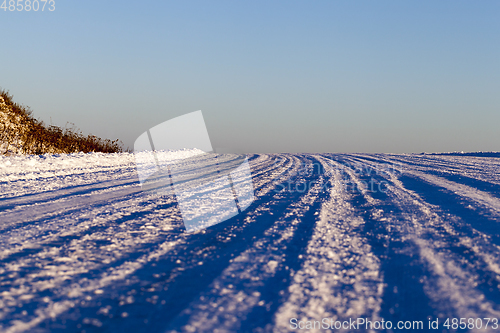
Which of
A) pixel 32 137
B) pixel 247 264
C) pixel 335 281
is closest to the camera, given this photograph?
pixel 335 281

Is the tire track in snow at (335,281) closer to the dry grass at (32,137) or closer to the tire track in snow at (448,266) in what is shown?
the tire track in snow at (448,266)

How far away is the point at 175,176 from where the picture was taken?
7.36m

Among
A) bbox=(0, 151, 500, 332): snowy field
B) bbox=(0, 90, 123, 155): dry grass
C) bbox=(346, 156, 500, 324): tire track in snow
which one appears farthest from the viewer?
bbox=(0, 90, 123, 155): dry grass

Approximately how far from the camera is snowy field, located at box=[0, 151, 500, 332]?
1.83 meters

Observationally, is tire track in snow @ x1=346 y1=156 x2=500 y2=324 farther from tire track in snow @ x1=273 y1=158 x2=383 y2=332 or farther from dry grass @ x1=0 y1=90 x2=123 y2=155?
dry grass @ x1=0 y1=90 x2=123 y2=155

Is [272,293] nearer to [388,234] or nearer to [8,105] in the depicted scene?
[388,234]

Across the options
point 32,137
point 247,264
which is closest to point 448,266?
point 247,264

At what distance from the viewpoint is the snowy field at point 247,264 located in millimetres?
1834

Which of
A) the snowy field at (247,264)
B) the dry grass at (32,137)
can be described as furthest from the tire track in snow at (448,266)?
the dry grass at (32,137)

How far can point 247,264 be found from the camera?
2.48 m

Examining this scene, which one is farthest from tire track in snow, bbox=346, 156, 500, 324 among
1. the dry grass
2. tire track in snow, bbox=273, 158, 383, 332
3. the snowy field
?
the dry grass

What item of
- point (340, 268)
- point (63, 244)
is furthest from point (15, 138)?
point (340, 268)

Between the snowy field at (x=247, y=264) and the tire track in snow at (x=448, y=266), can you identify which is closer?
the snowy field at (x=247, y=264)

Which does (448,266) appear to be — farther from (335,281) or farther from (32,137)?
(32,137)
